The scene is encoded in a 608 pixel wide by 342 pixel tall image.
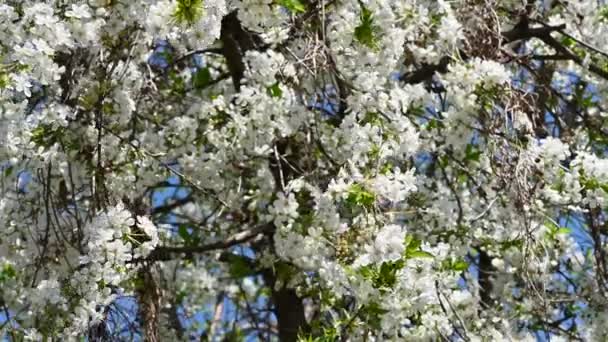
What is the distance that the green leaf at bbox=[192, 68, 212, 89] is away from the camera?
482cm

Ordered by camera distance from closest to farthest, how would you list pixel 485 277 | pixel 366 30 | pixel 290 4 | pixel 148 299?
pixel 290 4 → pixel 366 30 → pixel 148 299 → pixel 485 277

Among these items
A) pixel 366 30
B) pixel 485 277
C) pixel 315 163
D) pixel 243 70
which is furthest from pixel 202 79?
pixel 485 277

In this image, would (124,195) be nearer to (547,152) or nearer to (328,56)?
(328,56)

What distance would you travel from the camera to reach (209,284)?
5.83 metres

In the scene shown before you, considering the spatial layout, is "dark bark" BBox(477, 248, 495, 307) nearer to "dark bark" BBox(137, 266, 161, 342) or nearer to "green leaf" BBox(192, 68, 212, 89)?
"green leaf" BBox(192, 68, 212, 89)

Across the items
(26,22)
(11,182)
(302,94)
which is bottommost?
(26,22)

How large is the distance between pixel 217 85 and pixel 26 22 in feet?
7.31

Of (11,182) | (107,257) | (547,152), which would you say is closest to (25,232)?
(11,182)

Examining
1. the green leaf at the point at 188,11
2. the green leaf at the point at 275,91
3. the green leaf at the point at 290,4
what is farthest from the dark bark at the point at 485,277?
the green leaf at the point at 188,11

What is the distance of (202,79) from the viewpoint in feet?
15.8

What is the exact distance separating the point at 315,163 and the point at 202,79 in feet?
2.99

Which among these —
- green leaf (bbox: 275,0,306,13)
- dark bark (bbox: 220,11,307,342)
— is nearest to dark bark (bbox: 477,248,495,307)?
dark bark (bbox: 220,11,307,342)

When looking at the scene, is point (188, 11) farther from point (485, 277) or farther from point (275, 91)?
point (485, 277)

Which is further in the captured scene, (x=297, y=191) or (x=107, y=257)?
(x=297, y=191)
